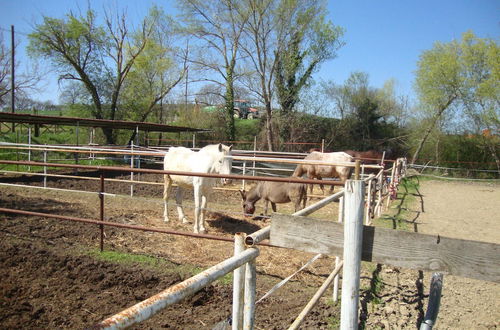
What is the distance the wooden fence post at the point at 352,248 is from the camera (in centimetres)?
133

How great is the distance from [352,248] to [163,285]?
2590 mm

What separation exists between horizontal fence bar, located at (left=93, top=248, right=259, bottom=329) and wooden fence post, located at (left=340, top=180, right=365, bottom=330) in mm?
464

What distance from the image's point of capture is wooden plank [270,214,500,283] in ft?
3.78

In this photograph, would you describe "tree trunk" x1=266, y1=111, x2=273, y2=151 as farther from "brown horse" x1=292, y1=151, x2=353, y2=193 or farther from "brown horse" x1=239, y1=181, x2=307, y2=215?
"brown horse" x1=239, y1=181, x2=307, y2=215

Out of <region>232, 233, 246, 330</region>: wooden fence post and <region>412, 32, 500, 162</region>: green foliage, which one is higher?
<region>412, 32, 500, 162</region>: green foliage

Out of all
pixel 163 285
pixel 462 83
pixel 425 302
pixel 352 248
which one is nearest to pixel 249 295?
pixel 352 248

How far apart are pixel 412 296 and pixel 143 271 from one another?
119 inches

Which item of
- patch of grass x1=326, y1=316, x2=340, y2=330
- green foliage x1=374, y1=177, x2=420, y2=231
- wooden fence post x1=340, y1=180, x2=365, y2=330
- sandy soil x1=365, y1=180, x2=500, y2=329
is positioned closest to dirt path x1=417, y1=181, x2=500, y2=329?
sandy soil x1=365, y1=180, x2=500, y2=329

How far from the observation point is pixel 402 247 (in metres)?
1.27

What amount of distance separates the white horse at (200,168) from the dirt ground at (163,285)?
40 cm

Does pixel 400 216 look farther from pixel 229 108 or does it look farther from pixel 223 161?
pixel 229 108

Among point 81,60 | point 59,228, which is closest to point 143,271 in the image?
point 59,228

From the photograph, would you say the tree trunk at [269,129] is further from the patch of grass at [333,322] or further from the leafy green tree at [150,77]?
the patch of grass at [333,322]

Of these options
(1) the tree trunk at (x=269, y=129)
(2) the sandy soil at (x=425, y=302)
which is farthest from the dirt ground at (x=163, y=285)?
(1) the tree trunk at (x=269, y=129)
